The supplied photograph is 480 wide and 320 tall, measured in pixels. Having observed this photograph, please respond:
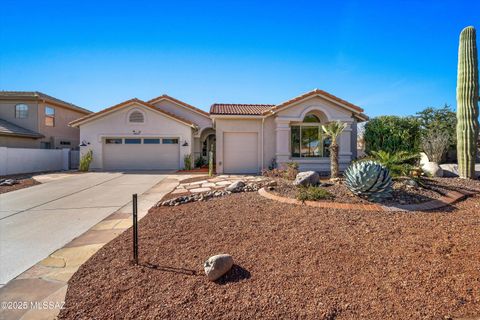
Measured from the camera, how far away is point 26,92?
20156 millimetres

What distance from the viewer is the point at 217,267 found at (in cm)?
302

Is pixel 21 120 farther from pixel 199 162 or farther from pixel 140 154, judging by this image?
pixel 199 162

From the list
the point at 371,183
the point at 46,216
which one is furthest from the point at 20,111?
the point at 371,183

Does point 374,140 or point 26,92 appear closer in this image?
point 374,140

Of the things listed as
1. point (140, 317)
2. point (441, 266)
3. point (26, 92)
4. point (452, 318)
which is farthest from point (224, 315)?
point (26, 92)

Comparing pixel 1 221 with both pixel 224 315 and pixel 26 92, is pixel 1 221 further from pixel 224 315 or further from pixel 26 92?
pixel 26 92

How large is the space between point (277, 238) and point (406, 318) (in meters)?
1.98

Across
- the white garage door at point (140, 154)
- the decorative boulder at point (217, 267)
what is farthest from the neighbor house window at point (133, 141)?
the decorative boulder at point (217, 267)

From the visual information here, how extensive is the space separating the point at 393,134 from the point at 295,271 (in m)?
13.3

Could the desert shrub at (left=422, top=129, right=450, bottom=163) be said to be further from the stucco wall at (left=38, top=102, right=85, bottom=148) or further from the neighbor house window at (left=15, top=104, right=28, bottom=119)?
the neighbor house window at (left=15, top=104, right=28, bottom=119)

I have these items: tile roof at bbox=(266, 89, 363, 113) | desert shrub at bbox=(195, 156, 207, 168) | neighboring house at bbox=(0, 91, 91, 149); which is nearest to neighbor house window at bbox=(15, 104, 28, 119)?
neighboring house at bbox=(0, 91, 91, 149)

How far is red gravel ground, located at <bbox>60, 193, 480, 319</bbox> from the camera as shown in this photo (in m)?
2.52

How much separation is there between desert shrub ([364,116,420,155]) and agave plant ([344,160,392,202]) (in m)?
8.31

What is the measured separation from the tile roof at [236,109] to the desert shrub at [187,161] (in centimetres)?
404
